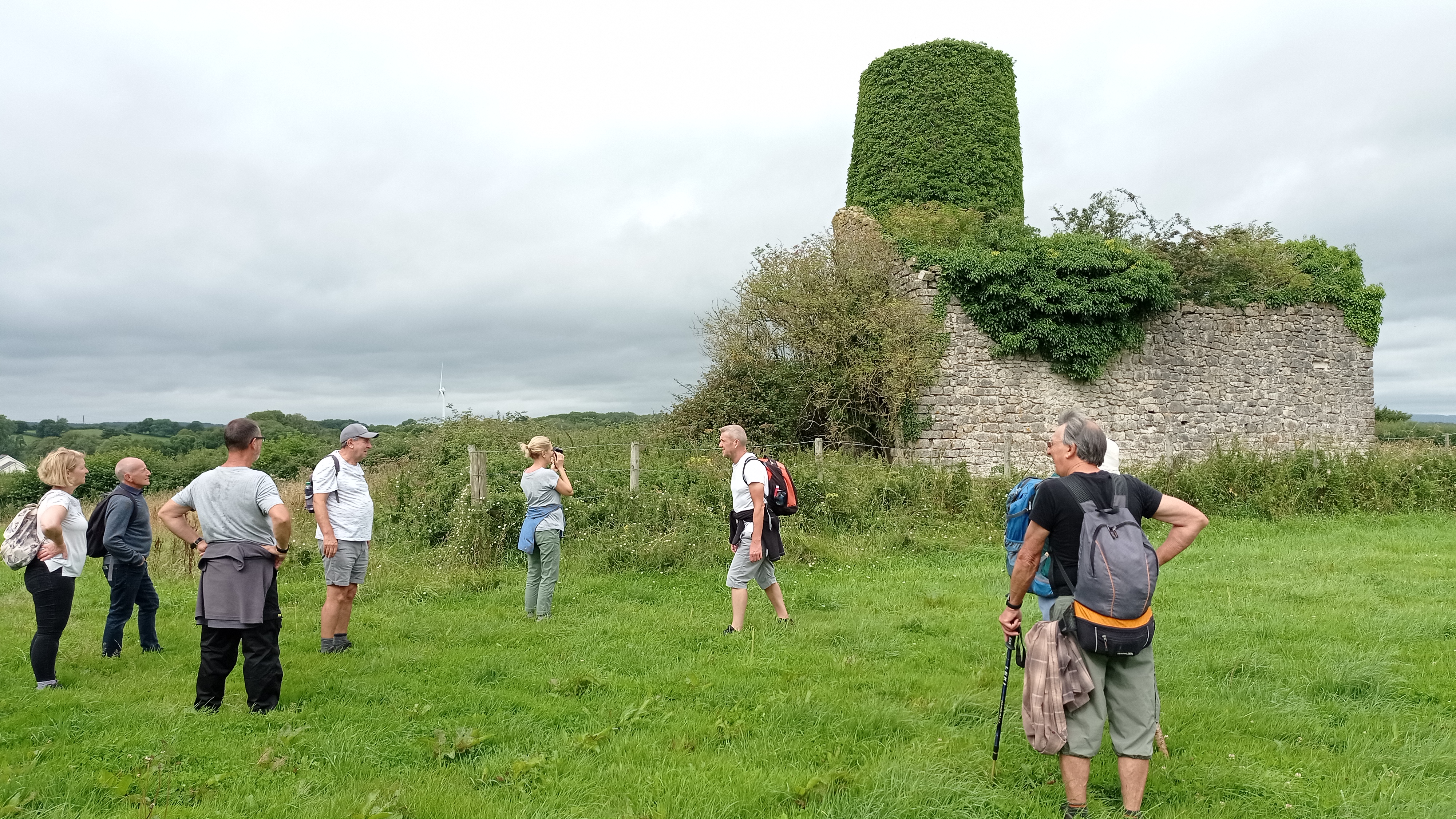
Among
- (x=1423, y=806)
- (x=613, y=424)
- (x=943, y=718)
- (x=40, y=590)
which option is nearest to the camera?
(x=1423, y=806)

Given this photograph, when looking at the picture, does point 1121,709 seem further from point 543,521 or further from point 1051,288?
point 1051,288

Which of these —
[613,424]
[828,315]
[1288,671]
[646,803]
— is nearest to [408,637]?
[646,803]

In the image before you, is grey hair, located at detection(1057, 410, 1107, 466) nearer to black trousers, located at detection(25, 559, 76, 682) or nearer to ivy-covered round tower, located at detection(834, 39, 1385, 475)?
black trousers, located at detection(25, 559, 76, 682)

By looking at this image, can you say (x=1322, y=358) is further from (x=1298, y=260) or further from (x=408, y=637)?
(x=408, y=637)

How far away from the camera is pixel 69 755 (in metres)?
4.33

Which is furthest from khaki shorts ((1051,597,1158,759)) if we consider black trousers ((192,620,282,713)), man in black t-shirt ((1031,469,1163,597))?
black trousers ((192,620,282,713))

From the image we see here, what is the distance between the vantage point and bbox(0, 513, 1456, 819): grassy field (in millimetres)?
3844

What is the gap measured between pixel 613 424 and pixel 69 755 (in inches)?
650

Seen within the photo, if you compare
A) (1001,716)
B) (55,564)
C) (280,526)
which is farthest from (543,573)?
(1001,716)

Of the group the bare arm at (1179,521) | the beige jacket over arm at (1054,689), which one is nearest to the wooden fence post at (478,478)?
the beige jacket over arm at (1054,689)

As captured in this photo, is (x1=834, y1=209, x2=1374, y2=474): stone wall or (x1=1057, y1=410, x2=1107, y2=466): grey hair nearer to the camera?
(x1=1057, y1=410, x2=1107, y2=466): grey hair

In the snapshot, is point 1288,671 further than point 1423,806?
Yes

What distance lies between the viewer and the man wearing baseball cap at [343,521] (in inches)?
244

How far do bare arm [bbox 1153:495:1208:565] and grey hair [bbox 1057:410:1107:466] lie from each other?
1.05ft
